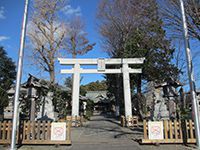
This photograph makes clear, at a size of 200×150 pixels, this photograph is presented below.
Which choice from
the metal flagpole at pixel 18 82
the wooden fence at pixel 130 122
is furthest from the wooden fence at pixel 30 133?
the wooden fence at pixel 130 122

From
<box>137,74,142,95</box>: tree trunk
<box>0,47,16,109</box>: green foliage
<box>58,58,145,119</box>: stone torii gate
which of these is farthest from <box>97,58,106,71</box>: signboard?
<box>0,47,16,109</box>: green foliage

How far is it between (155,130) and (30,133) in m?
5.08

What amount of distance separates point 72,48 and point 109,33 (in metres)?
6.84

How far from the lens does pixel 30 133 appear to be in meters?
7.69

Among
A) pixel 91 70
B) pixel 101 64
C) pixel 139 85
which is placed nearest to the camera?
pixel 101 64

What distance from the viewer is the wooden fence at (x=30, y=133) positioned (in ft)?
24.5

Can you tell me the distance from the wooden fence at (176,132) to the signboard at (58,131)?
3226mm

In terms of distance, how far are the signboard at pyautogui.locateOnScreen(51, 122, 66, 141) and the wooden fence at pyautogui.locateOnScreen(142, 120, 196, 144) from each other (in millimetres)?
3226

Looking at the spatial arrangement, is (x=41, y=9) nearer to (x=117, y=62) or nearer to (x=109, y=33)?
(x=109, y=33)

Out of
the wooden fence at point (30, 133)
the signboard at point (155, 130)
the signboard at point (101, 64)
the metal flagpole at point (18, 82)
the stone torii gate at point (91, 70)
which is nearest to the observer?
the metal flagpole at point (18, 82)

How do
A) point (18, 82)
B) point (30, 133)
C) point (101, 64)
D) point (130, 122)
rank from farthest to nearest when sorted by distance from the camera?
point (101, 64) → point (130, 122) → point (30, 133) → point (18, 82)

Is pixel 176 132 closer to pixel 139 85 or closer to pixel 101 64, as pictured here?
pixel 101 64

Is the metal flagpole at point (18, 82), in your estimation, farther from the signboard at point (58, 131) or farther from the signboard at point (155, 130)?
the signboard at point (155, 130)

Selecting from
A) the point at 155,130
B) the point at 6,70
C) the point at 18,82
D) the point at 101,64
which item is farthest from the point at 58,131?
the point at 6,70
